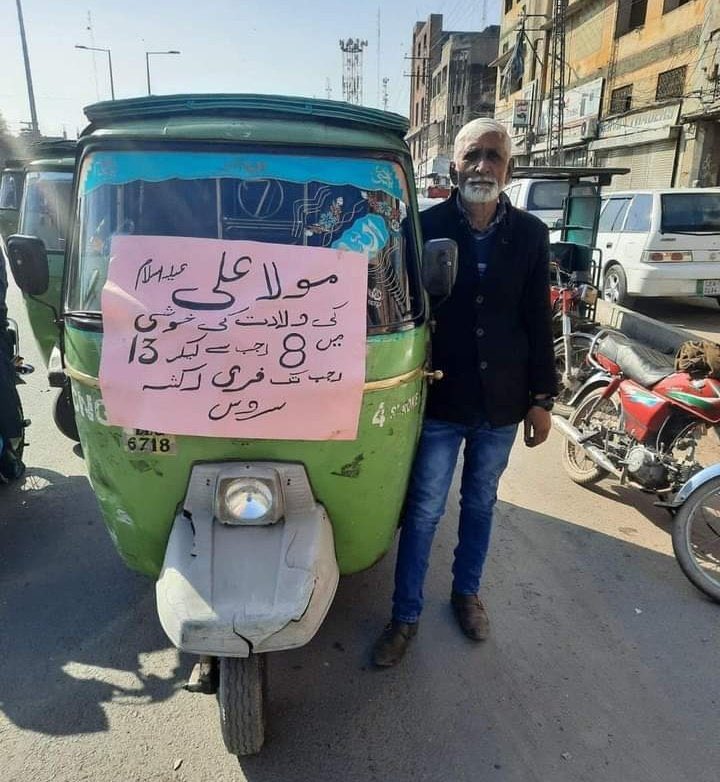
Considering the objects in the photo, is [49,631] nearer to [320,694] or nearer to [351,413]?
[320,694]

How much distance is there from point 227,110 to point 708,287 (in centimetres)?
917

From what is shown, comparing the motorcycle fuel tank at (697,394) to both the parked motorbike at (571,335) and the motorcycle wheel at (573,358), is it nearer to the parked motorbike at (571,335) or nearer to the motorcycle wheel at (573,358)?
the parked motorbike at (571,335)

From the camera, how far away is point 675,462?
145 inches

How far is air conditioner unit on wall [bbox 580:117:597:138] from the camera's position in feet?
79.4

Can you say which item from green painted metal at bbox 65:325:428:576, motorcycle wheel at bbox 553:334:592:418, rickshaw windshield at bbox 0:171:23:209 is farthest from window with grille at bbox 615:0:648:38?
green painted metal at bbox 65:325:428:576

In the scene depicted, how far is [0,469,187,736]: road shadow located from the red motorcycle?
2.70m

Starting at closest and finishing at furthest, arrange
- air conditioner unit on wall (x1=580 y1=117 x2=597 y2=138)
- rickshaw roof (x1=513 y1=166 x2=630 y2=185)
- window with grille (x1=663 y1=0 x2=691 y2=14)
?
rickshaw roof (x1=513 y1=166 x2=630 y2=185) < window with grille (x1=663 y1=0 x2=691 y2=14) < air conditioner unit on wall (x1=580 y1=117 x2=597 y2=138)

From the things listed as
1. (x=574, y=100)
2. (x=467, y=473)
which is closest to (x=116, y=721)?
(x=467, y=473)

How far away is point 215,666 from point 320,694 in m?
0.51

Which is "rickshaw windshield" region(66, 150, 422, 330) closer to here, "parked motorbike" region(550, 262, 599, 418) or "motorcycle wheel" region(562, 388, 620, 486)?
"motorcycle wheel" region(562, 388, 620, 486)

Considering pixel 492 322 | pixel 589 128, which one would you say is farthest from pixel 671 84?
pixel 492 322

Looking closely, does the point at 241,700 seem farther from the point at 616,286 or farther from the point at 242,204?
the point at 616,286

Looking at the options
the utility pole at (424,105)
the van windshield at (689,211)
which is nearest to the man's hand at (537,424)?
the van windshield at (689,211)

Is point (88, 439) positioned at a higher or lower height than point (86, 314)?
lower
